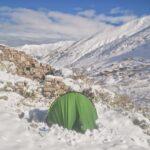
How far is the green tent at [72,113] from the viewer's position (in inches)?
548

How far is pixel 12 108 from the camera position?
15.7 metres

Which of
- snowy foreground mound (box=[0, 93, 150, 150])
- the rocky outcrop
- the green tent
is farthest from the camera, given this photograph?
the rocky outcrop

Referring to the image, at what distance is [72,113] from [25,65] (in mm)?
9313

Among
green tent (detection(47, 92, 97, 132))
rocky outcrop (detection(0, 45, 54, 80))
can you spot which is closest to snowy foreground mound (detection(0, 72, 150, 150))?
green tent (detection(47, 92, 97, 132))

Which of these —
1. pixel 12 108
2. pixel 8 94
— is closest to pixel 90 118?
pixel 12 108

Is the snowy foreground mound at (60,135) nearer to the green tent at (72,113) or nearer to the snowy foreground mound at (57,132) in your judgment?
the snowy foreground mound at (57,132)

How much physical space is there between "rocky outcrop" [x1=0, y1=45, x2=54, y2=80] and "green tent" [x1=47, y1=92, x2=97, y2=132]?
24.2 feet

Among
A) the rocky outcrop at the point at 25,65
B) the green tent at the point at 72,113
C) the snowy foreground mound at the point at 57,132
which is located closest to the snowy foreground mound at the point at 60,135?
the snowy foreground mound at the point at 57,132

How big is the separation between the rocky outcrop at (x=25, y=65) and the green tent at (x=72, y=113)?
7.38 m

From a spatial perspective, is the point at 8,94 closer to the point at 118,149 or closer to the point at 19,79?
the point at 19,79

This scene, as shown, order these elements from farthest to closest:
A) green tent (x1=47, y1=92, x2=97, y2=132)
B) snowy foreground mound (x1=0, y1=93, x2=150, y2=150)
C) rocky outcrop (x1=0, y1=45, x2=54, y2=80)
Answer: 1. rocky outcrop (x1=0, y1=45, x2=54, y2=80)
2. green tent (x1=47, y1=92, x2=97, y2=132)
3. snowy foreground mound (x1=0, y1=93, x2=150, y2=150)

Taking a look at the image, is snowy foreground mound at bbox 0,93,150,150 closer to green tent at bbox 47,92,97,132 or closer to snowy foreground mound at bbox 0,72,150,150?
snowy foreground mound at bbox 0,72,150,150

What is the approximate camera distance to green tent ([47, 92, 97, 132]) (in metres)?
13.9

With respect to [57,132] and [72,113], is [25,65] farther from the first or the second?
[57,132]
